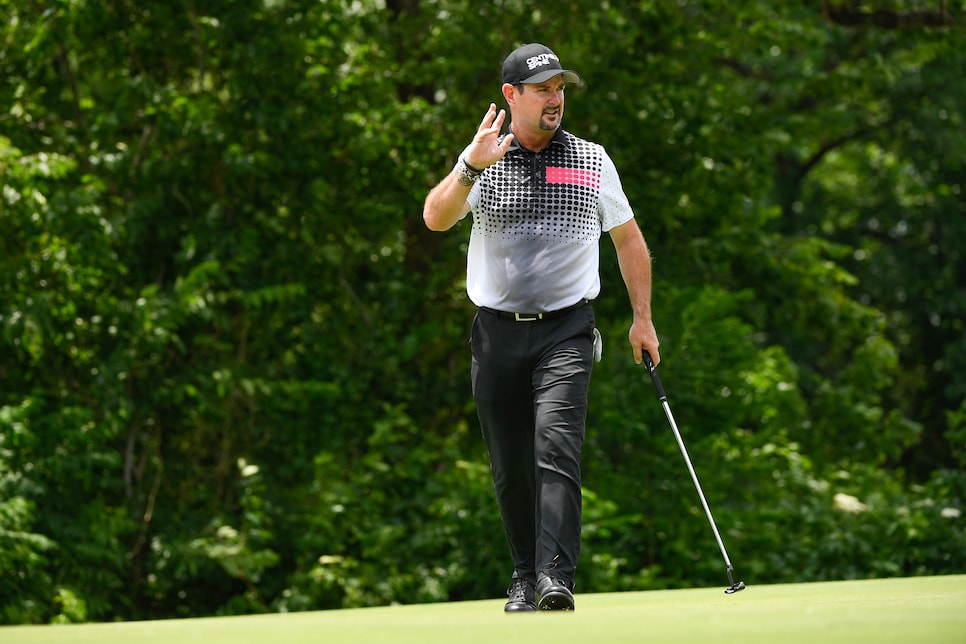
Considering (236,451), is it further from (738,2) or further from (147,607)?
(738,2)

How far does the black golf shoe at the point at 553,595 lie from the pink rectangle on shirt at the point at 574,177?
136cm

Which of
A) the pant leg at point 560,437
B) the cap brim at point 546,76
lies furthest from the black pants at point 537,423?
the cap brim at point 546,76

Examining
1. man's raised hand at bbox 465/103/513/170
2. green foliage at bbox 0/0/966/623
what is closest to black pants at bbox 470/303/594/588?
man's raised hand at bbox 465/103/513/170

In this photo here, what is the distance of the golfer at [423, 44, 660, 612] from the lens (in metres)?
4.93

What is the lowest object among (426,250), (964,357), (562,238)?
(964,357)

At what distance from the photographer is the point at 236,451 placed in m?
10.4

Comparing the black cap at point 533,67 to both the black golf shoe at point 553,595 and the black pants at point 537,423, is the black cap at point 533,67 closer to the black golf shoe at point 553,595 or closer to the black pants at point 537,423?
the black pants at point 537,423

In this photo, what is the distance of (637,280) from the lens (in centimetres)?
538

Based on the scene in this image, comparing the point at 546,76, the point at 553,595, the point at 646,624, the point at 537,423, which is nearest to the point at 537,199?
the point at 546,76

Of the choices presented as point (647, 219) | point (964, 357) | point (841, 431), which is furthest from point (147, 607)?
point (964, 357)

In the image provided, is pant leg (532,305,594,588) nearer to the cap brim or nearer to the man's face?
the man's face

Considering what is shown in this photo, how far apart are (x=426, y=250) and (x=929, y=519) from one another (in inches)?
166

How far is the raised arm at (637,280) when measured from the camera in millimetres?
5320

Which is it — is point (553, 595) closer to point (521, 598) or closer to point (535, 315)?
point (521, 598)
